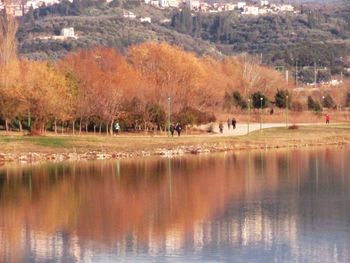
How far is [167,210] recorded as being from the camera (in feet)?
105

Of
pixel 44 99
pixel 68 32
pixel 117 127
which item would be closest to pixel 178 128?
pixel 117 127

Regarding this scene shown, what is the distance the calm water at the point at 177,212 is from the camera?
24500 millimetres

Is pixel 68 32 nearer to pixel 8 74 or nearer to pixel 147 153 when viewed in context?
pixel 8 74

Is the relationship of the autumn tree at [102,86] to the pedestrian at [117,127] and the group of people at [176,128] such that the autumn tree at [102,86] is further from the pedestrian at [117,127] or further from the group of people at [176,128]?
the group of people at [176,128]

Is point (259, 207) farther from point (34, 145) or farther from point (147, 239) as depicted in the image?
point (34, 145)

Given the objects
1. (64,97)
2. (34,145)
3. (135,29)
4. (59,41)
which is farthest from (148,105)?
(135,29)

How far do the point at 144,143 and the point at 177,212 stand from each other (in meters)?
25.7

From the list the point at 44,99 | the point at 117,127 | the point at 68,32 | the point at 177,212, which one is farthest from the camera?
the point at 68,32

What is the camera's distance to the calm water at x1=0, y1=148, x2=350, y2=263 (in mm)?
24500

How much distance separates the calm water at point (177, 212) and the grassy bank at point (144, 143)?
395cm

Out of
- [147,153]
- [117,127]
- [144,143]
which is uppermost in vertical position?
[117,127]

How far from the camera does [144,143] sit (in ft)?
188

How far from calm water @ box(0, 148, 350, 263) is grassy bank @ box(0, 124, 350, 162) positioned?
3.95 metres

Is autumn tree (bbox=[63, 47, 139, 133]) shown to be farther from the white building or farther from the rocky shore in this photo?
the white building
